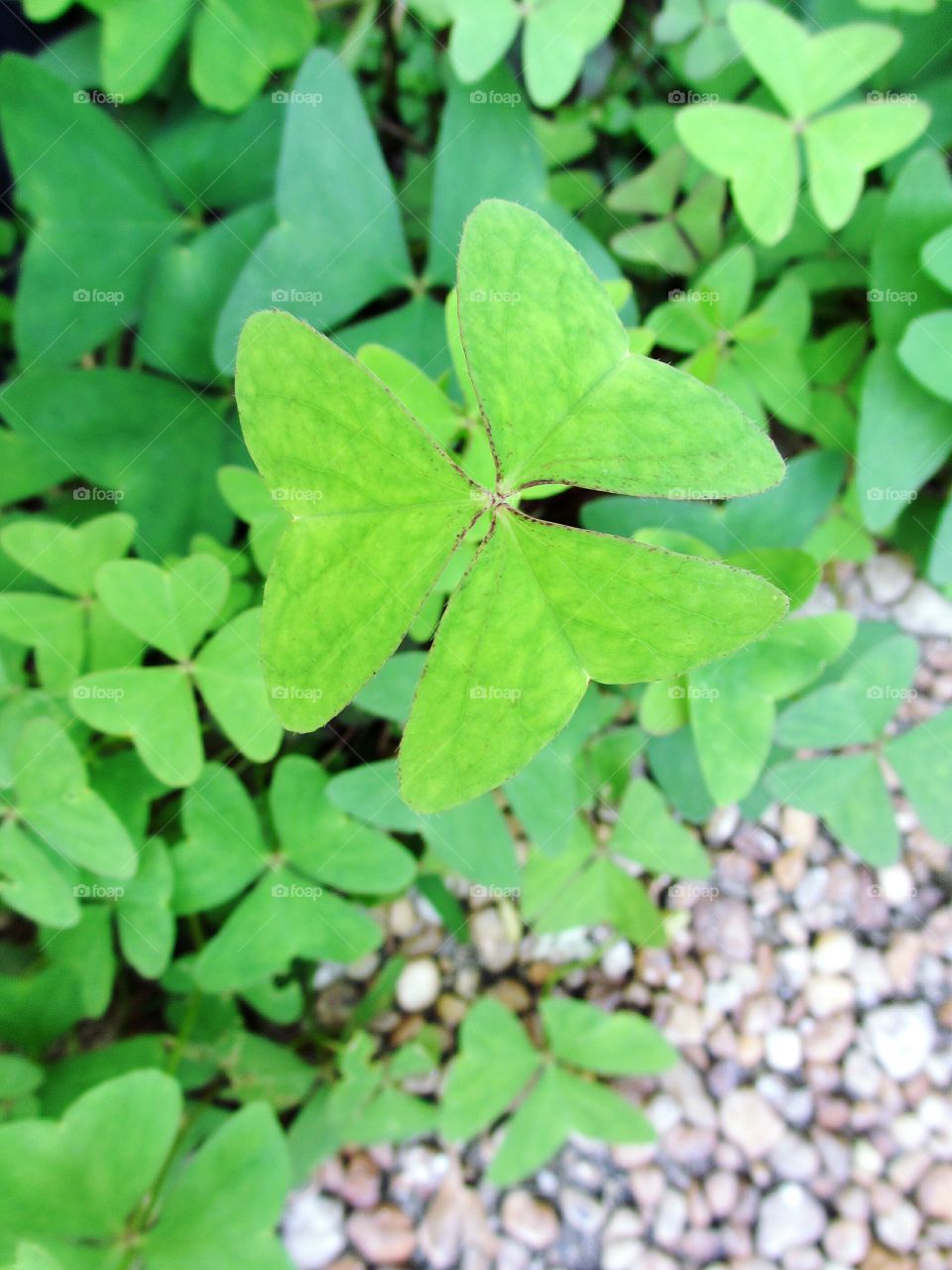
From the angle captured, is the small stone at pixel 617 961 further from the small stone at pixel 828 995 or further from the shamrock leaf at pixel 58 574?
the shamrock leaf at pixel 58 574

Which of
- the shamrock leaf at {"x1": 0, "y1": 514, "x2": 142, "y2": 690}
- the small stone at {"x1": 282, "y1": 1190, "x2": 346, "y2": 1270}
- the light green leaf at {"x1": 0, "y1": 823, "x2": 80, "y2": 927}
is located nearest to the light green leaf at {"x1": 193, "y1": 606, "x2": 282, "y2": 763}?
the shamrock leaf at {"x1": 0, "y1": 514, "x2": 142, "y2": 690}

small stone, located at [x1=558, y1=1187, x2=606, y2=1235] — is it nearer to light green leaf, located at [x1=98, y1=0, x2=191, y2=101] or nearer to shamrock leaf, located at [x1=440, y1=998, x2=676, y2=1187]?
shamrock leaf, located at [x1=440, y1=998, x2=676, y2=1187]

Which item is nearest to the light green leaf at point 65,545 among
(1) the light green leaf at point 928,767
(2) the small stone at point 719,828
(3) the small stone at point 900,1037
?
(2) the small stone at point 719,828

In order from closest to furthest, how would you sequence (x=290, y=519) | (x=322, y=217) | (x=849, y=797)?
(x=290, y=519)
(x=322, y=217)
(x=849, y=797)

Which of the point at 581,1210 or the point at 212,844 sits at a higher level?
the point at 212,844

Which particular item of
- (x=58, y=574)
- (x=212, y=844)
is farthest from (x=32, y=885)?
(x=58, y=574)

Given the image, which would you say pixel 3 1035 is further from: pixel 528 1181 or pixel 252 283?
pixel 252 283

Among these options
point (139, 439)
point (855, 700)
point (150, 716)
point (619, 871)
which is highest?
point (139, 439)

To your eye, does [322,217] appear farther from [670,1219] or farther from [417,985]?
[670,1219]
